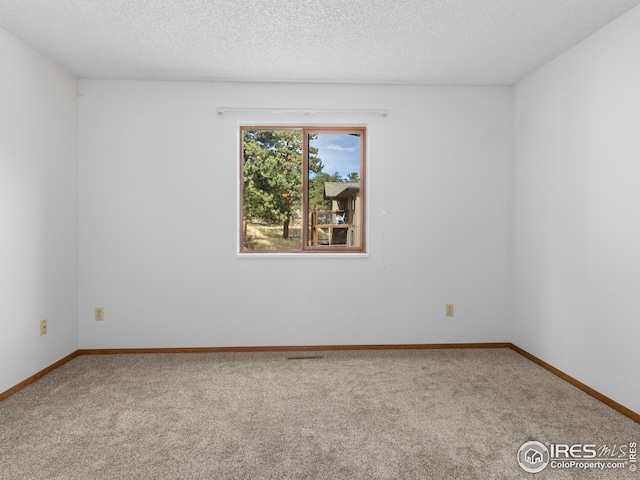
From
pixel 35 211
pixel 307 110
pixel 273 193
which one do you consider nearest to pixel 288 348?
pixel 273 193

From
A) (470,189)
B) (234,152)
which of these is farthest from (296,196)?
(470,189)

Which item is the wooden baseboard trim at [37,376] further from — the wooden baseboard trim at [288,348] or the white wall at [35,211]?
the wooden baseboard trim at [288,348]

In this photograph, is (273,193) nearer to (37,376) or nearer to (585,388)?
(37,376)

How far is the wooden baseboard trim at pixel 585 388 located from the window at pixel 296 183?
1673 mm

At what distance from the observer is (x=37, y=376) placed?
316 centimetres

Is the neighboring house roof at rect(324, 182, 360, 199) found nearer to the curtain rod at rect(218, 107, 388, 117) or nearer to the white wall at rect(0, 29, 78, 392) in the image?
the curtain rod at rect(218, 107, 388, 117)

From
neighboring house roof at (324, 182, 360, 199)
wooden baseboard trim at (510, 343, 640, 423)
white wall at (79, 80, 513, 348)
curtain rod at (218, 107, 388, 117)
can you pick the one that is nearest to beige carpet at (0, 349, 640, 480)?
wooden baseboard trim at (510, 343, 640, 423)

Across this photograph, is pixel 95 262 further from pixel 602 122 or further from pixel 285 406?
pixel 602 122

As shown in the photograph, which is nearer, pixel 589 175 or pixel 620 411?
pixel 620 411

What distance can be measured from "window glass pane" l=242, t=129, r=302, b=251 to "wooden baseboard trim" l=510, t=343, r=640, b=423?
2170 millimetres

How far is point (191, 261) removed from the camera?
3.85 m

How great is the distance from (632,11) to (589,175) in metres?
0.97

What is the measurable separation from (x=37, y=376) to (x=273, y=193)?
230 centimetres

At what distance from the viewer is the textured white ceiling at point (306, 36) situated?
2545 mm
